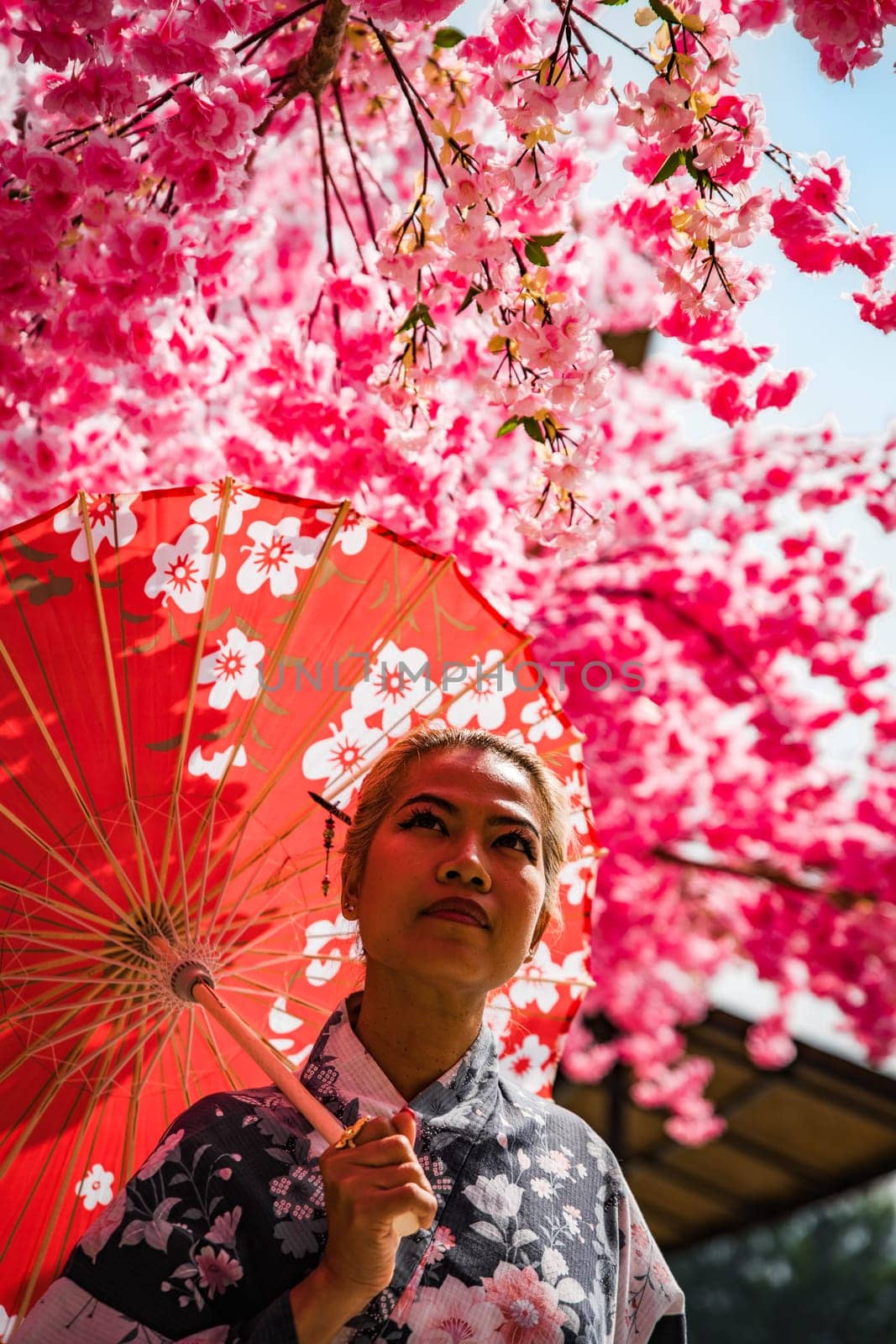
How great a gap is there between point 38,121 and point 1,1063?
285 centimetres

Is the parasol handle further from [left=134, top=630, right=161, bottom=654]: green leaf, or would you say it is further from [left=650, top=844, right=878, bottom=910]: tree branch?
[left=650, top=844, right=878, bottom=910]: tree branch

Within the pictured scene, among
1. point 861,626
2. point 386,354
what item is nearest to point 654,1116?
point 861,626

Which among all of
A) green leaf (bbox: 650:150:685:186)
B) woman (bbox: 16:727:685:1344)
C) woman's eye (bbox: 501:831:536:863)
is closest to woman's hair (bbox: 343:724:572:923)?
woman (bbox: 16:727:685:1344)

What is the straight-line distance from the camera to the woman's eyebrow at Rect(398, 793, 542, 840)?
1.85 m

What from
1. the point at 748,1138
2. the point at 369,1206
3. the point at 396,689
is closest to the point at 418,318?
the point at 396,689

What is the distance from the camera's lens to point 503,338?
2777 mm

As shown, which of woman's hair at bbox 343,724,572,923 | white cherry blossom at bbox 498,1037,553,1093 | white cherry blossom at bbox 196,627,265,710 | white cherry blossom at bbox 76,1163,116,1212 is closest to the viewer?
woman's hair at bbox 343,724,572,923

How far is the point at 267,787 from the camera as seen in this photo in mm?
2223

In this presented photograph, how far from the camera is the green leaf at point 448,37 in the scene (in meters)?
2.49

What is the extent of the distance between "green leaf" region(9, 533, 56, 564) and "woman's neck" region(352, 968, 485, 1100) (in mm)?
936

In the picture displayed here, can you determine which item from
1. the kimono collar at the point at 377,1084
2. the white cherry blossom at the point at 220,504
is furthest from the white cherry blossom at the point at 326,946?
the white cherry blossom at the point at 220,504

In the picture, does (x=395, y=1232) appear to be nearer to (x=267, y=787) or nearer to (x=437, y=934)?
(x=437, y=934)

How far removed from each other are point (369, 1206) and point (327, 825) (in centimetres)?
93

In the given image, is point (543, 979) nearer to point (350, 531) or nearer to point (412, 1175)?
point (350, 531)
